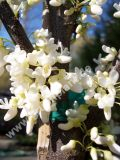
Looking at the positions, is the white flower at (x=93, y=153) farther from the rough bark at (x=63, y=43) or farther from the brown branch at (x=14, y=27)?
the brown branch at (x=14, y=27)

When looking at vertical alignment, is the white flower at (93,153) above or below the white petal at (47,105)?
below

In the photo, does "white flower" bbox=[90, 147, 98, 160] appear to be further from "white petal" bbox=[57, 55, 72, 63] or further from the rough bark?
"white petal" bbox=[57, 55, 72, 63]

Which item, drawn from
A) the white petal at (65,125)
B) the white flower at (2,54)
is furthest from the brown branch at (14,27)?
the white petal at (65,125)

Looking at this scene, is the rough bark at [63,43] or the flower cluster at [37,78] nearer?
the flower cluster at [37,78]

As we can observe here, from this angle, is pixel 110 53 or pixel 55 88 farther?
pixel 110 53

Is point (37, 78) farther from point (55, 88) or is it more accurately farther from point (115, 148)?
point (115, 148)

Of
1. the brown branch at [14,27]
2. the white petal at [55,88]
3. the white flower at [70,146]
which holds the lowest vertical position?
the white flower at [70,146]

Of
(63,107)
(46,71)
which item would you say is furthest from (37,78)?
(63,107)

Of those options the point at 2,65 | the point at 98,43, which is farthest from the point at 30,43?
the point at 98,43
